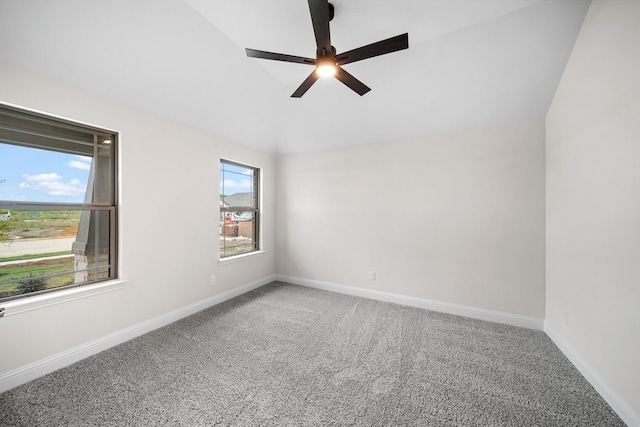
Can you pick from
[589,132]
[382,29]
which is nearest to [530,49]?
[589,132]

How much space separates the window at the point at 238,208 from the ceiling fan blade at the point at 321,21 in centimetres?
246

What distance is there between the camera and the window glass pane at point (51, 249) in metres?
1.87

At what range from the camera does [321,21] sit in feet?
4.53

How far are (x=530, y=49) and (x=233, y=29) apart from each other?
2647 millimetres

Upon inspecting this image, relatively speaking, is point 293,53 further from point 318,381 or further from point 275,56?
point 318,381

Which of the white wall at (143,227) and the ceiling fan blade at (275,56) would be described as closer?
the ceiling fan blade at (275,56)

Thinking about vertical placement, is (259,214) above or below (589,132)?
below

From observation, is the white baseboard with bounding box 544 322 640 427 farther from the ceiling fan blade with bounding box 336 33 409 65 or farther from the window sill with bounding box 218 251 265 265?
the window sill with bounding box 218 251 265 265

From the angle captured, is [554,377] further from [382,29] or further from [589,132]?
[382,29]

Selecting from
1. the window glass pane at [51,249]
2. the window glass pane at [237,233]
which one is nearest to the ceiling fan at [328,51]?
the window glass pane at [51,249]

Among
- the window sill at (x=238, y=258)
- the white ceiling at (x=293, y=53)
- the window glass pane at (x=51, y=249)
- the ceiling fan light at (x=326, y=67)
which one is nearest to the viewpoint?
the ceiling fan light at (x=326, y=67)

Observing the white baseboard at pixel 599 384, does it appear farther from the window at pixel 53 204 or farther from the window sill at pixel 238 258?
the window at pixel 53 204

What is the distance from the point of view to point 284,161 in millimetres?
4324

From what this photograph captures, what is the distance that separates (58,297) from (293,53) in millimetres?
2985
